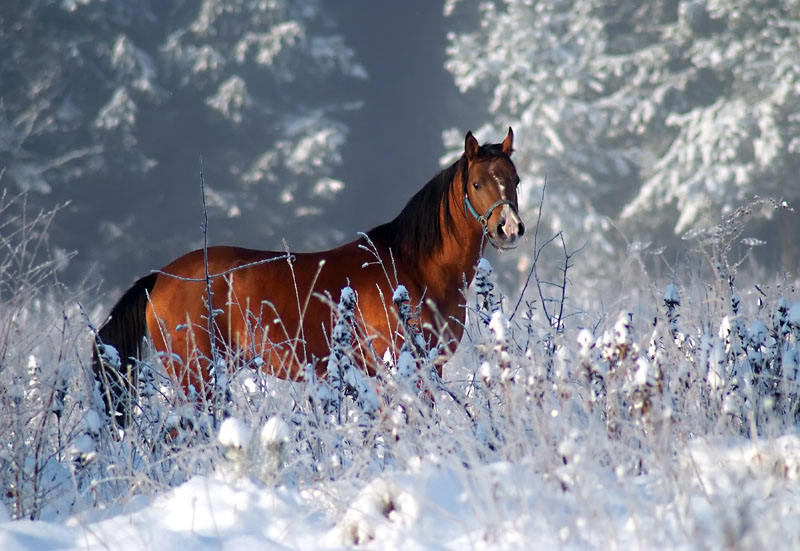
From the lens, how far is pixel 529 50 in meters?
19.3

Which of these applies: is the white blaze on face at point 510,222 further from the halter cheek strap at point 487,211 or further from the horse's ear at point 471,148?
the horse's ear at point 471,148

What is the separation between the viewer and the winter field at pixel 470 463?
2020 millimetres

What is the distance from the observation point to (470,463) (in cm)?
233

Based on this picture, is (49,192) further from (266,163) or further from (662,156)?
(662,156)

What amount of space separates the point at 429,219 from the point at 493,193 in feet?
1.45

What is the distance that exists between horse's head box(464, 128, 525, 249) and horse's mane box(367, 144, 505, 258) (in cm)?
4

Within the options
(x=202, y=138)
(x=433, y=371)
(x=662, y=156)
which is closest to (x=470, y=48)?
(x=662, y=156)

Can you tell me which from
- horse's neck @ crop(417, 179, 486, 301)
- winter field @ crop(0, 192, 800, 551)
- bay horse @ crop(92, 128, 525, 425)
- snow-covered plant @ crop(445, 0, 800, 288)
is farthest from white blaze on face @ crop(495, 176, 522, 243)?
snow-covered plant @ crop(445, 0, 800, 288)

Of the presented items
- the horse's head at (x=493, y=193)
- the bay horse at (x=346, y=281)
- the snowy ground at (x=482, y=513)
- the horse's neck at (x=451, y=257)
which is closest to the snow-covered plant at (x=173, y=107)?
the bay horse at (x=346, y=281)

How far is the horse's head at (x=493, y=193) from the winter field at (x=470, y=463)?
751 mm

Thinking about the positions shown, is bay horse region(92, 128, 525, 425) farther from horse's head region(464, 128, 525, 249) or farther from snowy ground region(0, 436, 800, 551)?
snowy ground region(0, 436, 800, 551)

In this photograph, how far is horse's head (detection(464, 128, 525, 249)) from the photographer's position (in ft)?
13.5

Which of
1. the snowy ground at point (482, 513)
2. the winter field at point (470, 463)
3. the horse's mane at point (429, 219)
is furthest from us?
the horse's mane at point (429, 219)

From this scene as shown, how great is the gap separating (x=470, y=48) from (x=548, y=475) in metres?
19.1
